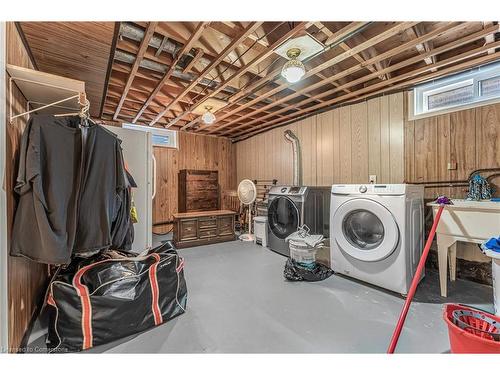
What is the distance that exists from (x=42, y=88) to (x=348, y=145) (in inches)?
145

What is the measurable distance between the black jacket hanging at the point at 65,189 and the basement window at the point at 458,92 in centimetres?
354

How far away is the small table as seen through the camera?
Result: 1890 millimetres

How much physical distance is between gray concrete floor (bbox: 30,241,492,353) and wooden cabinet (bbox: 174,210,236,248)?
1.39m

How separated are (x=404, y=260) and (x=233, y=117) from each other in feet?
12.1

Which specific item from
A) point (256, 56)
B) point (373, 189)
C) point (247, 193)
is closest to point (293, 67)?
point (256, 56)

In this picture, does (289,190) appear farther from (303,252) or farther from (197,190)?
(197,190)

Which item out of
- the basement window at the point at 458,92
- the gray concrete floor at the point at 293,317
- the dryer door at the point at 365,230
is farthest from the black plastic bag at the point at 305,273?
the basement window at the point at 458,92

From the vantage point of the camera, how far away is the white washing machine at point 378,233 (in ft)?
6.92

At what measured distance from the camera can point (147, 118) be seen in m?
4.48

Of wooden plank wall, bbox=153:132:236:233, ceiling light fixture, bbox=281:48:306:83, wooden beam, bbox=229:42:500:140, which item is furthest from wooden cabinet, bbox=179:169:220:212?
ceiling light fixture, bbox=281:48:306:83

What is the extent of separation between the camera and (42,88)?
1444 mm

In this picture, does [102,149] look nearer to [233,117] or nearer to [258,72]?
[258,72]

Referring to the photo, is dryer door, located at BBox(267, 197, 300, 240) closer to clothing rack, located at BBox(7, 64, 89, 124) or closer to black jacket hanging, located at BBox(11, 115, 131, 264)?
black jacket hanging, located at BBox(11, 115, 131, 264)

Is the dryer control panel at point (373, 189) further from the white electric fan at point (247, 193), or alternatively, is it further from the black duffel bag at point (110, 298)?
the white electric fan at point (247, 193)
